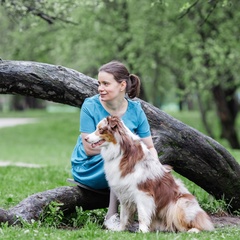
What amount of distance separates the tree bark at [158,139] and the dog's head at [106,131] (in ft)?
4.39

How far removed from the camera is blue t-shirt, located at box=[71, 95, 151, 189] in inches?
277

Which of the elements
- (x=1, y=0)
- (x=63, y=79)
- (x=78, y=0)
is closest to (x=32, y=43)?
(x=78, y=0)

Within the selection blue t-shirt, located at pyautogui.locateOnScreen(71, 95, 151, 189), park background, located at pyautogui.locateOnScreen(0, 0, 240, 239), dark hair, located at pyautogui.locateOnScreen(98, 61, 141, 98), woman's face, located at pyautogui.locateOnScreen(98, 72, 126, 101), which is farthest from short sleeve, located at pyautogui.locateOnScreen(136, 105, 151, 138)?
park background, located at pyautogui.locateOnScreen(0, 0, 240, 239)

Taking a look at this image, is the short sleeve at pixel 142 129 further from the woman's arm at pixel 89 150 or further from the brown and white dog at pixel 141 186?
the woman's arm at pixel 89 150

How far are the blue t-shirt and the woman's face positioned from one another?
0.77ft

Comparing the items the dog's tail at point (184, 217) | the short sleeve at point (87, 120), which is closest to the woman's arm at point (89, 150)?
the short sleeve at point (87, 120)

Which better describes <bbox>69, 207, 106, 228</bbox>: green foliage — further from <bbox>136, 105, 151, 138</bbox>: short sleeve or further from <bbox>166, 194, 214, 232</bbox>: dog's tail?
<bbox>136, 105, 151, 138</bbox>: short sleeve

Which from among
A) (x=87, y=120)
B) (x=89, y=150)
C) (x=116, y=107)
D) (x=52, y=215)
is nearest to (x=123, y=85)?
(x=116, y=107)

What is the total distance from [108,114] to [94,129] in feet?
0.87

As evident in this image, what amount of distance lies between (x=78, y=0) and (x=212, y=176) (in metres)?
7.25

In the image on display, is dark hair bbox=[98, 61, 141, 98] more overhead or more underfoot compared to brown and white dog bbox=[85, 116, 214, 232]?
more overhead

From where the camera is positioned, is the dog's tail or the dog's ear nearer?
the dog's ear

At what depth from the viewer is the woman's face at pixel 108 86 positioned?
22.5 feet

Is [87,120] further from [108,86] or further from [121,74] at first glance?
[121,74]
